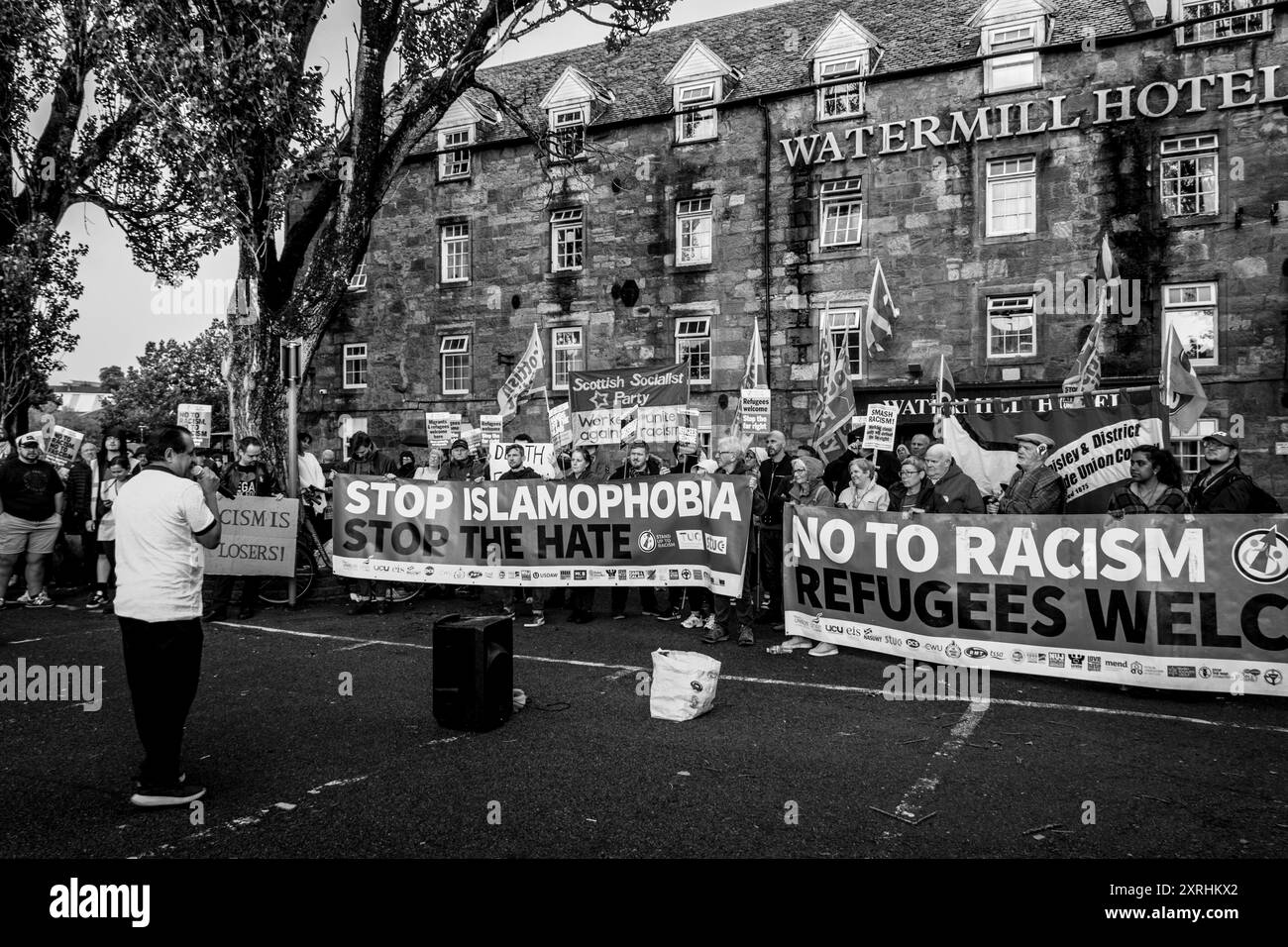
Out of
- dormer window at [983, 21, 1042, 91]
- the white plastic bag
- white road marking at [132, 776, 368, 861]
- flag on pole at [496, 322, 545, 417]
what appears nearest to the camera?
white road marking at [132, 776, 368, 861]

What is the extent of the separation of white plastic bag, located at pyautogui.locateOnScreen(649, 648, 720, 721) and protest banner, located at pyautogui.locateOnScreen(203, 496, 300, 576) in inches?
259

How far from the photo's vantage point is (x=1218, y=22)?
65.1ft

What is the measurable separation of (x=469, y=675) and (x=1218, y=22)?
2314cm

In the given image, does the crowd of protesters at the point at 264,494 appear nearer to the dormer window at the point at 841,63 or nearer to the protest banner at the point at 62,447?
the protest banner at the point at 62,447

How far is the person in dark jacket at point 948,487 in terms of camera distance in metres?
8.17

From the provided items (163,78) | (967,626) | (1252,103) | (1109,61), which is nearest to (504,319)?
(163,78)

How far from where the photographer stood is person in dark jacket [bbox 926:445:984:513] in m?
8.17

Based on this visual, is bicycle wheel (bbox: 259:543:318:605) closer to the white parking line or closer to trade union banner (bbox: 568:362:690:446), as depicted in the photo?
the white parking line

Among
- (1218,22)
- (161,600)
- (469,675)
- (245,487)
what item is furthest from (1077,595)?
(1218,22)

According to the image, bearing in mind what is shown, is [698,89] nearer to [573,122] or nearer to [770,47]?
[770,47]

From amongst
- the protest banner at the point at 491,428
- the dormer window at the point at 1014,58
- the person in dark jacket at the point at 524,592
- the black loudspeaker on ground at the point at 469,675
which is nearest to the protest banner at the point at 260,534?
the person in dark jacket at the point at 524,592

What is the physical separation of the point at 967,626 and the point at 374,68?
11784mm

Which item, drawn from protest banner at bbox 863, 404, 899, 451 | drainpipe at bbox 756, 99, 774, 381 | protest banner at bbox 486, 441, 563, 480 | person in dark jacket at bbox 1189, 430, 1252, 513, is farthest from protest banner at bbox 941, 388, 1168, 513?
drainpipe at bbox 756, 99, 774, 381
